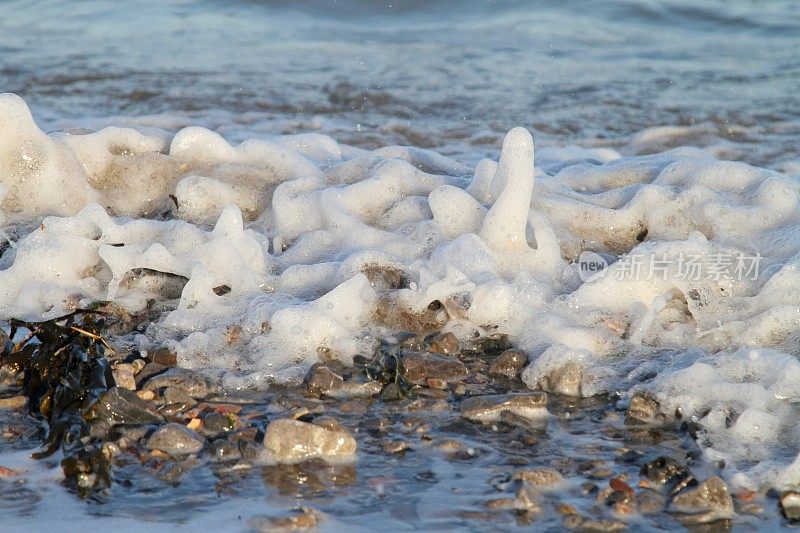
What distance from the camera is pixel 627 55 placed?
10.1 meters

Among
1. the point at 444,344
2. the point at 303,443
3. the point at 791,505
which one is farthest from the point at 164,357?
the point at 791,505

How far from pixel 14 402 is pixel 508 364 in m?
1.63

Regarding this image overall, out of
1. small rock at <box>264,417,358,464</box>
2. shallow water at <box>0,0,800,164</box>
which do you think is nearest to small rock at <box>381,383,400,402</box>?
small rock at <box>264,417,358,464</box>

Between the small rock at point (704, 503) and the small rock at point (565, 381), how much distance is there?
2.42 feet

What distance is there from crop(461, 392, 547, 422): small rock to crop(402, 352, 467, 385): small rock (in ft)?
0.67

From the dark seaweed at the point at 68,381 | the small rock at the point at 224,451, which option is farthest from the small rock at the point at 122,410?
the small rock at the point at 224,451

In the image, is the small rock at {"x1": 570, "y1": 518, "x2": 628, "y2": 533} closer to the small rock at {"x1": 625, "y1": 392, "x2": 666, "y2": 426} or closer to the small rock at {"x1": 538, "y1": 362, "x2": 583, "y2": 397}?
the small rock at {"x1": 625, "y1": 392, "x2": 666, "y2": 426}

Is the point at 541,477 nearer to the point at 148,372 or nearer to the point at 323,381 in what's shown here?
the point at 323,381

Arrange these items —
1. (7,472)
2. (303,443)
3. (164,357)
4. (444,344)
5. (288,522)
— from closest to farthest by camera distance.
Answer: (288,522)
(7,472)
(303,443)
(164,357)
(444,344)

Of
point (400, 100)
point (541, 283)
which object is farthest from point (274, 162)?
point (400, 100)

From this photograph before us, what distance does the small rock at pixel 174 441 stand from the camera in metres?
2.79

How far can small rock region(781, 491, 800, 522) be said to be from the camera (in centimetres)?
251

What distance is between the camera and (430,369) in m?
3.35

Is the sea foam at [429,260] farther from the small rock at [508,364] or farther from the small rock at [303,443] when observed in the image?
the small rock at [303,443]
